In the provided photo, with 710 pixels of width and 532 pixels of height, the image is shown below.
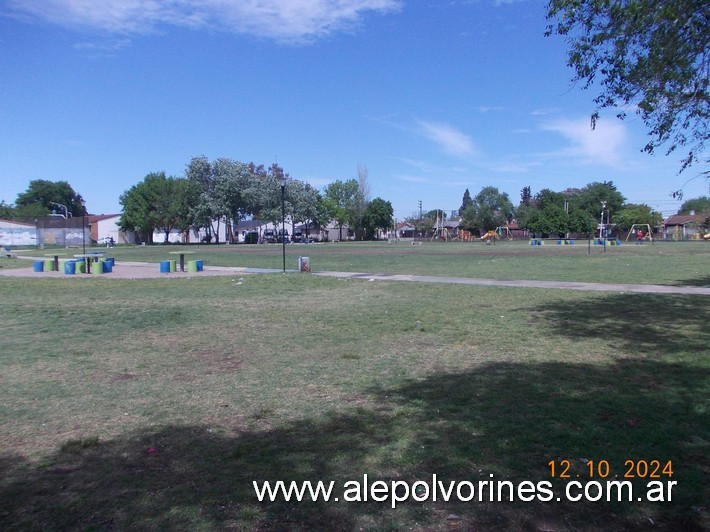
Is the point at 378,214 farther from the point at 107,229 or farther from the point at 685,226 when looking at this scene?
the point at 685,226

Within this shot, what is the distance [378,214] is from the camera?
112 meters

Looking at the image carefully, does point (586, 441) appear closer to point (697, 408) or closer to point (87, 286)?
point (697, 408)

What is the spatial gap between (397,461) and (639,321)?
8.55 meters

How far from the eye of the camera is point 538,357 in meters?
7.96

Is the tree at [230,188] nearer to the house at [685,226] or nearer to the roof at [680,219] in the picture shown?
the house at [685,226]

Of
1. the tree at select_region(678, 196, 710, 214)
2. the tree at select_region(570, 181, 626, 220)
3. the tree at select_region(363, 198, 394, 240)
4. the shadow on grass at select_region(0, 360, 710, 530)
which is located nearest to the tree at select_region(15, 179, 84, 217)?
the tree at select_region(363, 198, 394, 240)

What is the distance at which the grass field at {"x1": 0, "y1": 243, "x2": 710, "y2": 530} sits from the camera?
3.59 metres

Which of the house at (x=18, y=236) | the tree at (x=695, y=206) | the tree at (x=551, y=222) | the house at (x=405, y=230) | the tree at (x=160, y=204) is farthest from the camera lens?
the house at (x=405, y=230)

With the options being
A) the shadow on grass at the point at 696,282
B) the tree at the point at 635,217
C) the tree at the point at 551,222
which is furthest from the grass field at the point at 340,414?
the tree at the point at 635,217

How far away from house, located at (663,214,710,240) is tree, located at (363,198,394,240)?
5028 centimetres

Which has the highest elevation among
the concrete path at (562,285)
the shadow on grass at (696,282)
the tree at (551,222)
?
the tree at (551,222)

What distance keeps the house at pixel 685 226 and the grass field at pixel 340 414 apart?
86.4 m

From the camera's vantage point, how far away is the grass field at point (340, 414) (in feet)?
11.8

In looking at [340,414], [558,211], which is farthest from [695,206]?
[340,414]
